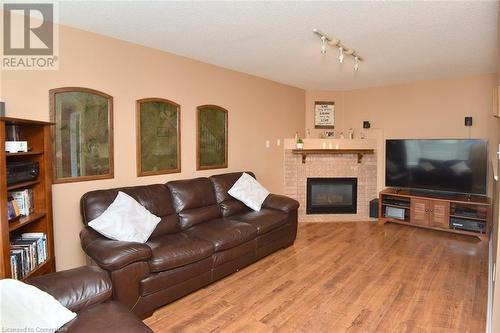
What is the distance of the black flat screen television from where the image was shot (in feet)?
14.8

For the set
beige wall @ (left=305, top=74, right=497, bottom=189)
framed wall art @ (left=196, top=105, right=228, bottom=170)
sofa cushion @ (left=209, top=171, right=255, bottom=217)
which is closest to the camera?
sofa cushion @ (left=209, top=171, right=255, bottom=217)

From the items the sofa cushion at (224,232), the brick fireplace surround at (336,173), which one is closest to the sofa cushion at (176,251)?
the sofa cushion at (224,232)

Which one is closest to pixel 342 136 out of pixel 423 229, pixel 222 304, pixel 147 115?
pixel 423 229

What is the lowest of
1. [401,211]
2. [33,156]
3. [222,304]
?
[222,304]

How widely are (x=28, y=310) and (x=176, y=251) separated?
1.26m

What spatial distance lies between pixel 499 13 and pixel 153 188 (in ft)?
11.6

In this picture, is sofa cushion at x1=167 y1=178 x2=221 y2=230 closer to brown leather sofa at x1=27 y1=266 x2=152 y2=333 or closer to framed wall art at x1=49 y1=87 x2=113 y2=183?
framed wall art at x1=49 y1=87 x2=113 y2=183

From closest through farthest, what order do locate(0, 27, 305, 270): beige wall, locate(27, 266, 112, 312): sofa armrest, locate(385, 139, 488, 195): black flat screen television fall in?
1. locate(27, 266, 112, 312): sofa armrest
2. locate(0, 27, 305, 270): beige wall
3. locate(385, 139, 488, 195): black flat screen television

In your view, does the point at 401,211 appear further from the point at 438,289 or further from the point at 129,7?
the point at 129,7

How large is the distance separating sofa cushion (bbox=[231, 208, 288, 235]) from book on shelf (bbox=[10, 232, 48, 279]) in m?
1.97

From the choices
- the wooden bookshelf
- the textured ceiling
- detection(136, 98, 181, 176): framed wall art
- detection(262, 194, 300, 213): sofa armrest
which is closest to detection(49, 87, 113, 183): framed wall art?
the wooden bookshelf

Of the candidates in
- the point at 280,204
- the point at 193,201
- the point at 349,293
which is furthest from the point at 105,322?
the point at 280,204

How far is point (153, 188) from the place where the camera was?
335cm

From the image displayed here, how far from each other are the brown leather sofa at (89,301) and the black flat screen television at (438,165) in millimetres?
4803
